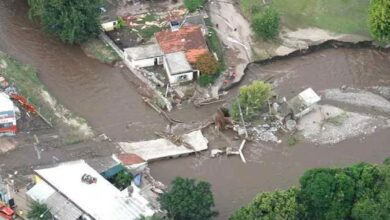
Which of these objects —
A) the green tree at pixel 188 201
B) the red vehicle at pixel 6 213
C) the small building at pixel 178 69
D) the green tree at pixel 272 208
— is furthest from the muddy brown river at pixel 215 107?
the red vehicle at pixel 6 213

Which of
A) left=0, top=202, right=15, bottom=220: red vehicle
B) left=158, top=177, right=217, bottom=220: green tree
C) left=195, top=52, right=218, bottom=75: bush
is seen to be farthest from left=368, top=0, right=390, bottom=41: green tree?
left=0, top=202, right=15, bottom=220: red vehicle

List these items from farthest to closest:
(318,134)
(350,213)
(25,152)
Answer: (318,134)
(25,152)
(350,213)

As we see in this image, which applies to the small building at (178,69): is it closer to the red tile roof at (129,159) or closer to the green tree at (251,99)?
the green tree at (251,99)

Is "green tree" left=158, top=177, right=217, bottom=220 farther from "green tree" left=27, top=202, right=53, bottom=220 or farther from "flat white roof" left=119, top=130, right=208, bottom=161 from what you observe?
"flat white roof" left=119, top=130, right=208, bottom=161

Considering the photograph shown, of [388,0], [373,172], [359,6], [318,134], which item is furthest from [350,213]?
[359,6]

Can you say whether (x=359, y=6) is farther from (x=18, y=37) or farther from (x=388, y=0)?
(x=18, y=37)

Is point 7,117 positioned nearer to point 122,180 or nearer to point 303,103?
point 122,180

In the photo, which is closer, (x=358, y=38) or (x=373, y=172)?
(x=373, y=172)
